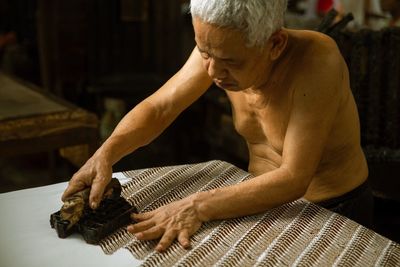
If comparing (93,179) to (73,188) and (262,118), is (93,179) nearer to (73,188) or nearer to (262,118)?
(73,188)

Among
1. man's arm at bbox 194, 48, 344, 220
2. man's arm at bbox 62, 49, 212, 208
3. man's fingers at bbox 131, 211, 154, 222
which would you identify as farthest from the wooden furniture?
man's arm at bbox 194, 48, 344, 220

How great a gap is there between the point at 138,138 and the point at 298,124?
22.7 inches

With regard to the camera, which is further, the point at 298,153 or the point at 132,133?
the point at 132,133

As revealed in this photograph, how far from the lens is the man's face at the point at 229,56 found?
149 cm

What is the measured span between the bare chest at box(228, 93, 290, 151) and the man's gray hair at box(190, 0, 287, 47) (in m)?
0.33

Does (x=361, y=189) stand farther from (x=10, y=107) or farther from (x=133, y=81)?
(x=133, y=81)

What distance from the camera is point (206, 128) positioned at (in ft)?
16.1

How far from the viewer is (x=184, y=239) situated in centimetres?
147

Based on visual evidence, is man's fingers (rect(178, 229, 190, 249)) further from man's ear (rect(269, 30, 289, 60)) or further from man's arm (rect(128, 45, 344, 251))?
man's ear (rect(269, 30, 289, 60))

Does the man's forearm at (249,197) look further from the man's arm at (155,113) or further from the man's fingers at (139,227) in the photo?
the man's arm at (155,113)

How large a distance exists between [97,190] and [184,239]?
0.32m

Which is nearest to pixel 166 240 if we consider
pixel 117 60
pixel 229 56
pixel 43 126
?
pixel 229 56

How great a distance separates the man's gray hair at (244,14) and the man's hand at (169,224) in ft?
1.64

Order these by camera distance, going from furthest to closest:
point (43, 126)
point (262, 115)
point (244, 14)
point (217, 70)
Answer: point (43, 126) → point (262, 115) → point (217, 70) → point (244, 14)
